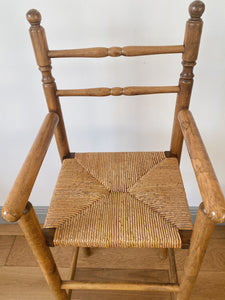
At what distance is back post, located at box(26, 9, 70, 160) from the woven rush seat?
0.25 feet

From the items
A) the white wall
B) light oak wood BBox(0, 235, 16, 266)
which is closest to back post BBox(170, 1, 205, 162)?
the white wall

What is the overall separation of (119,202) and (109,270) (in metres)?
0.48

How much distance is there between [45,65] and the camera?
2.28 ft

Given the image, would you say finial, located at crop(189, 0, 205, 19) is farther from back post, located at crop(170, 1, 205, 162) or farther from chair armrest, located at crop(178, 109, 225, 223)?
chair armrest, located at crop(178, 109, 225, 223)

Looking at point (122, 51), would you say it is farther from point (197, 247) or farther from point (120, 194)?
point (197, 247)

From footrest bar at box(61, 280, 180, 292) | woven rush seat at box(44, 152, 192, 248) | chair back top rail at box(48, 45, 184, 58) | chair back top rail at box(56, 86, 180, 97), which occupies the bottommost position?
footrest bar at box(61, 280, 180, 292)

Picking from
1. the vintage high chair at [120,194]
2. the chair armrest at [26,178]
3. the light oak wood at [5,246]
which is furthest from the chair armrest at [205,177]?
the light oak wood at [5,246]

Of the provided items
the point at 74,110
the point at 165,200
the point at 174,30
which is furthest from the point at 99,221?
the point at 174,30

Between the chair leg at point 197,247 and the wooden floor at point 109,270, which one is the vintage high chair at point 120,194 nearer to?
the chair leg at point 197,247

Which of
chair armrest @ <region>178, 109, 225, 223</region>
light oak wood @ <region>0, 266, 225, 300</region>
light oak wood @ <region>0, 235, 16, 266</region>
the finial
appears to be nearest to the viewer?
chair armrest @ <region>178, 109, 225, 223</region>

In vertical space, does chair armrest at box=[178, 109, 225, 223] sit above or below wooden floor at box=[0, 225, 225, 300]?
above

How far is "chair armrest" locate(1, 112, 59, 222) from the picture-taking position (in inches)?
18.5

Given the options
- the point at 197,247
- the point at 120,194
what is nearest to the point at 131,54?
the point at 120,194

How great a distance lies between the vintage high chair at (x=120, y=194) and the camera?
0.54 metres
